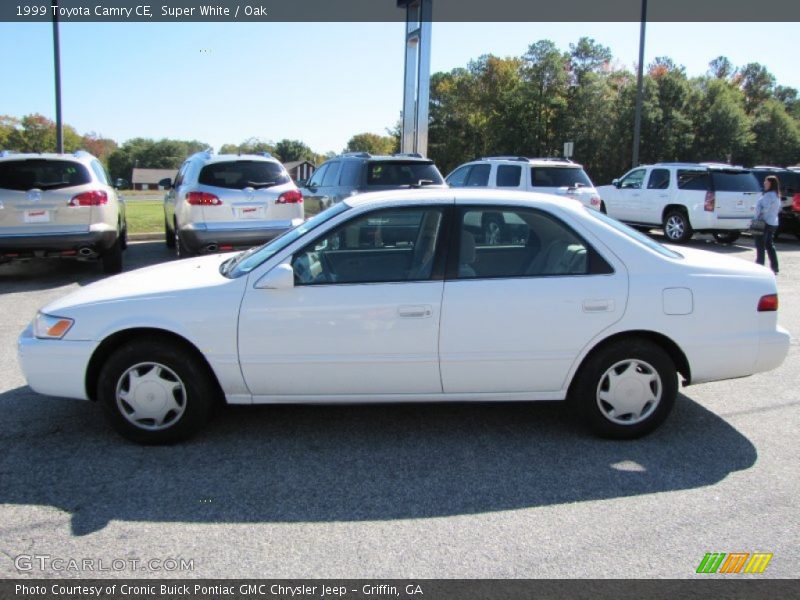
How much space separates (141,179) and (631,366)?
4685 inches

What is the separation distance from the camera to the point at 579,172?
48.9 feet

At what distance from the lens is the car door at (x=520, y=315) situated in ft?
13.6

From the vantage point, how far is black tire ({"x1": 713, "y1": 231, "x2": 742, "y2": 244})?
16141 millimetres

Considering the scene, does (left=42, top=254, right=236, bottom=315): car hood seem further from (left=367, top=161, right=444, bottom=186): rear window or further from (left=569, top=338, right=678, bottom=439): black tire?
(left=367, top=161, right=444, bottom=186): rear window

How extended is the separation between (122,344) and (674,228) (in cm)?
1457

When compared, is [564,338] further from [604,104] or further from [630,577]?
[604,104]

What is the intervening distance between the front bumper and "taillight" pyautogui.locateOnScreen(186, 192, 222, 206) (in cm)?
613

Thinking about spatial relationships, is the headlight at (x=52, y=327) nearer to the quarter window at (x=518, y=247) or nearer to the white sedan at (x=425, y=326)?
the white sedan at (x=425, y=326)

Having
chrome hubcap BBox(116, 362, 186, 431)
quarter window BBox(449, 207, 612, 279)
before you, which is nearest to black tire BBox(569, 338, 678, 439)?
quarter window BBox(449, 207, 612, 279)

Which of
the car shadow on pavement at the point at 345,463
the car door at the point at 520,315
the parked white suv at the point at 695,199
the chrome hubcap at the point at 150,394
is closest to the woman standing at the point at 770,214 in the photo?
the parked white suv at the point at 695,199

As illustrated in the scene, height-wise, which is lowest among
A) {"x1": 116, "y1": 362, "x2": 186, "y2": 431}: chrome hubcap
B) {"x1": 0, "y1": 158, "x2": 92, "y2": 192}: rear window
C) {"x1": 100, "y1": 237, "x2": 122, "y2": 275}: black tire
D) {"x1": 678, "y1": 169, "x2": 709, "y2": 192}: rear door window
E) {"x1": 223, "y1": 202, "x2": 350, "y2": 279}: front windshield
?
{"x1": 116, "y1": 362, "x2": 186, "y2": 431}: chrome hubcap

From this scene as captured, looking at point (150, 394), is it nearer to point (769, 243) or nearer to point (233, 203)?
point (233, 203)

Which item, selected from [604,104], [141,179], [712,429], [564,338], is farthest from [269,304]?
[141,179]

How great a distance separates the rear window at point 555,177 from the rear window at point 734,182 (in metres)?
3.16
